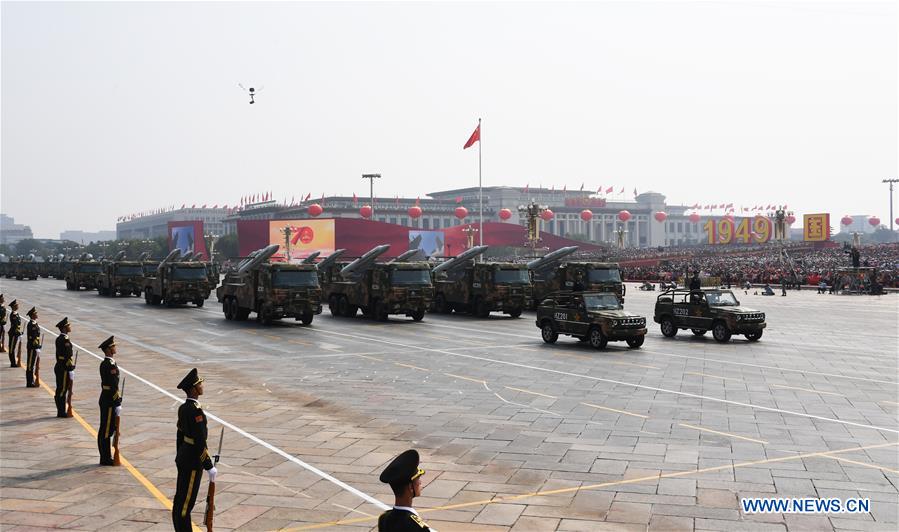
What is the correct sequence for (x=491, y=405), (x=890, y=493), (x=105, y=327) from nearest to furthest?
(x=890, y=493) < (x=491, y=405) < (x=105, y=327)

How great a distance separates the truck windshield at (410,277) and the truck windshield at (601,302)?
10.4m

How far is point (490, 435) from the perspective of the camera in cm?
1242

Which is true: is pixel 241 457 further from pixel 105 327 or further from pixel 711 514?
pixel 105 327

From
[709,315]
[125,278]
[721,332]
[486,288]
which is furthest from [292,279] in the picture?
[125,278]

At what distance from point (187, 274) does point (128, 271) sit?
1223cm

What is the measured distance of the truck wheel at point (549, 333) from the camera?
81.1ft

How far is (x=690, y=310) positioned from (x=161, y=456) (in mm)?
18988

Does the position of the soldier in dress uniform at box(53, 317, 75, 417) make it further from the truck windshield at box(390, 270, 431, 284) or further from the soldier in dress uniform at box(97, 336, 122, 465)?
the truck windshield at box(390, 270, 431, 284)

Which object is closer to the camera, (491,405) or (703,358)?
(491,405)

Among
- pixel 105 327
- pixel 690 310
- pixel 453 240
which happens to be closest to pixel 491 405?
pixel 690 310

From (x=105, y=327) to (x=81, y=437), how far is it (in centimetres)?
2064

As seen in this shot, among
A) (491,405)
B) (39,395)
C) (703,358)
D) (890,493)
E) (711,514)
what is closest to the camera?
(711,514)

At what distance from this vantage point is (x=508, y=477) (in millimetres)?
10109

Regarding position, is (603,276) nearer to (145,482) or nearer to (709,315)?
(709,315)
